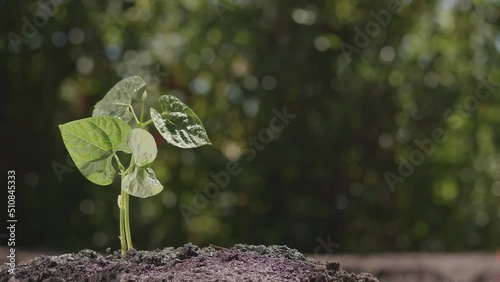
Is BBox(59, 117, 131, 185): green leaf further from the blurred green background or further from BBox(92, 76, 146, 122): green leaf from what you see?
the blurred green background

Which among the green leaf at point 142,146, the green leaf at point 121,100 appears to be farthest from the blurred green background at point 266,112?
the green leaf at point 142,146

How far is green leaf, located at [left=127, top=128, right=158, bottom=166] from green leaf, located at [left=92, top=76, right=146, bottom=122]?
115mm

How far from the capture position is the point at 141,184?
4.44 feet

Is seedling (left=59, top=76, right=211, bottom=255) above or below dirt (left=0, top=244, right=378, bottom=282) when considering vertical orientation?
above

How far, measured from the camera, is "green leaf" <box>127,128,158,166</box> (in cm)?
132

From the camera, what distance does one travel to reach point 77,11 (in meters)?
3.55

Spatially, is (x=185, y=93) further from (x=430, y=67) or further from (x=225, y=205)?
(x=430, y=67)

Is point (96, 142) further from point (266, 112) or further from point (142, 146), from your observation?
point (266, 112)

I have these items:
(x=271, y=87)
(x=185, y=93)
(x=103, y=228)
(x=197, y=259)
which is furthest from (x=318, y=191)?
(x=197, y=259)

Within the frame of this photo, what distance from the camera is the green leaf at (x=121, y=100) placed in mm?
1440

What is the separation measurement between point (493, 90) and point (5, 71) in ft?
7.35

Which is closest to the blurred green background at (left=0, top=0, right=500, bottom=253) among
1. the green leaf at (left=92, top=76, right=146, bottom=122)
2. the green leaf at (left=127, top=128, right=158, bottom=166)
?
the green leaf at (left=92, top=76, right=146, bottom=122)

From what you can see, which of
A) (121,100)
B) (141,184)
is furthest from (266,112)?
(141,184)

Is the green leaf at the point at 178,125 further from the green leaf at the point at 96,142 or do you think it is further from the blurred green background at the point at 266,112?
the blurred green background at the point at 266,112
